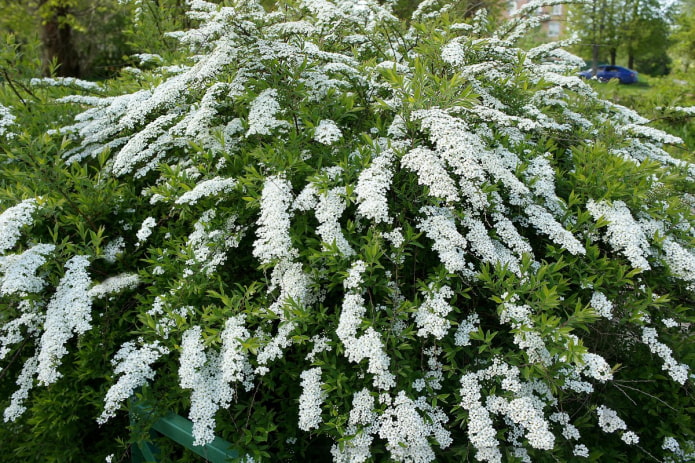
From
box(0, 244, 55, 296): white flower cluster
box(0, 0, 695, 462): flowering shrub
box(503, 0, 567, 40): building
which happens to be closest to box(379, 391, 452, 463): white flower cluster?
box(0, 0, 695, 462): flowering shrub

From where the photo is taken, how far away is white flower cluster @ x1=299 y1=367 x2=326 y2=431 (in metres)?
1.88

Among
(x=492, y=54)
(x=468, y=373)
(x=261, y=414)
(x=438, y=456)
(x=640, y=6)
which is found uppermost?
(x=492, y=54)

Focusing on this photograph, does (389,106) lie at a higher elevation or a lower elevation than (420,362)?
higher

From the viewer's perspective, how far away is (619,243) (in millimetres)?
2205

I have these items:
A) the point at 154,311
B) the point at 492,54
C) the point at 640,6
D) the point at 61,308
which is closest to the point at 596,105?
the point at 492,54

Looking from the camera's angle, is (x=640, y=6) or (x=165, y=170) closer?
(x=165, y=170)

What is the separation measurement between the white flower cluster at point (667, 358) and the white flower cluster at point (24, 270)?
308cm

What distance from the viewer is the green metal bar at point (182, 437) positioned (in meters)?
2.17

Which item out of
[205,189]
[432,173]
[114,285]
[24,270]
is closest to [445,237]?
[432,173]

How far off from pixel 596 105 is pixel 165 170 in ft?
10.5

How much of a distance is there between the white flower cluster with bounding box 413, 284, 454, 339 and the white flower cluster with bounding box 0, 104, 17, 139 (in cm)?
276

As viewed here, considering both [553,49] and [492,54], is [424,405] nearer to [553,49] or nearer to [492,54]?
[492,54]

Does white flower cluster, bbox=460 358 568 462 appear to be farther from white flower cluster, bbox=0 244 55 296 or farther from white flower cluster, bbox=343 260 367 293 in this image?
white flower cluster, bbox=0 244 55 296

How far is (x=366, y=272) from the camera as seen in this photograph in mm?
2107
